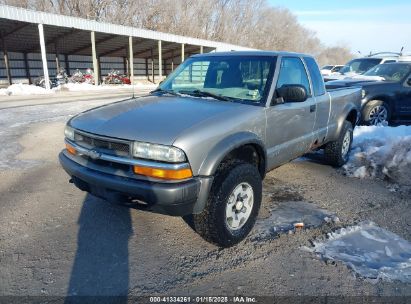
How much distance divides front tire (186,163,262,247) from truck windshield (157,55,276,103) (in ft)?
2.86

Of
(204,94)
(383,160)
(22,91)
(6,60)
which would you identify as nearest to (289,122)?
(204,94)

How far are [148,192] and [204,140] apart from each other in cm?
63

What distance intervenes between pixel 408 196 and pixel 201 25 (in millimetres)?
60335

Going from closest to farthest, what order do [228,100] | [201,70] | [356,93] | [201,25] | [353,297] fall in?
[353,297], [228,100], [201,70], [356,93], [201,25]

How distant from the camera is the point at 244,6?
225ft

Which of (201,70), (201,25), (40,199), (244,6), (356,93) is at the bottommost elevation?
(40,199)

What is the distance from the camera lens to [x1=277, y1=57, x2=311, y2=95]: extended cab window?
12.6ft

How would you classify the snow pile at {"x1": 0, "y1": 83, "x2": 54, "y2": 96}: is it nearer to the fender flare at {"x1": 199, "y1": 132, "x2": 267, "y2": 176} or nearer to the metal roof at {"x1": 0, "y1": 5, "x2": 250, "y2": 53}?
the metal roof at {"x1": 0, "y1": 5, "x2": 250, "y2": 53}

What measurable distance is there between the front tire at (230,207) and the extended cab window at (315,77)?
2001 mm

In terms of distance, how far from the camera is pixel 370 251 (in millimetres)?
3119

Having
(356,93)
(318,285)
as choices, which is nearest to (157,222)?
(318,285)

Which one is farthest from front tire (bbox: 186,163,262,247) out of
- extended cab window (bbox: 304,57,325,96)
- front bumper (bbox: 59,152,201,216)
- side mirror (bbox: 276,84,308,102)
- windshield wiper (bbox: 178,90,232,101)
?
extended cab window (bbox: 304,57,325,96)

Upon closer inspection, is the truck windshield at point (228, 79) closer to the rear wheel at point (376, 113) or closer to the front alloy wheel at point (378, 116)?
the rear wheel at point (376, 113)

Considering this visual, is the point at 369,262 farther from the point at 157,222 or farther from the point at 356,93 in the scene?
the point at 356,93
